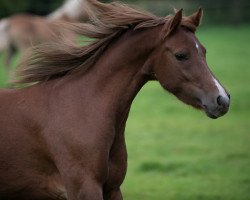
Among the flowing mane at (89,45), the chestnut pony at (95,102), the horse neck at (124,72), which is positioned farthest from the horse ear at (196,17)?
the horse neck at (124,72)

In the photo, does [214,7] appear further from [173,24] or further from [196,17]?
[173,24]

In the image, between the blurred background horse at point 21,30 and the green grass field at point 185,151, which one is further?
the blurred background horse at point 21,30

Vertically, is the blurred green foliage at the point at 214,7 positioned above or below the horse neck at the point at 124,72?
below

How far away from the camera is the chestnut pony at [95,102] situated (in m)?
4.91

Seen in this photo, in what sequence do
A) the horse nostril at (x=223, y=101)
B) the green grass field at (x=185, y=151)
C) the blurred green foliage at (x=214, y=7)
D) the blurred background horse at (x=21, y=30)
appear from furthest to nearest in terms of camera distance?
the blurred green foliage at (x=214, y=7) < the blurred background horse at (x=21, y=30) < the green grass field at (x=185, y=151) < the horse nostril at (x=223, y=101)

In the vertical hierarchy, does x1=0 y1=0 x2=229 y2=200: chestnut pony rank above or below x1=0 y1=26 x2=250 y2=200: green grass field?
above

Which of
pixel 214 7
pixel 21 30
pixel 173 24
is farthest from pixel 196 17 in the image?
pixel 214 7

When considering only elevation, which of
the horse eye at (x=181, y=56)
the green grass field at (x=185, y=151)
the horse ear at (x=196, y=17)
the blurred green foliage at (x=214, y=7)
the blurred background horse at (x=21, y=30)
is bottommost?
the blurred green foliage at (x=214, y=7)

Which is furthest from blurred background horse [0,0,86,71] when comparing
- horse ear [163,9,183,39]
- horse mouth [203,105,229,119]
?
horse mouth [203,105,229,119]

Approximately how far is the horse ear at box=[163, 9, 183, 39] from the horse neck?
10 cm

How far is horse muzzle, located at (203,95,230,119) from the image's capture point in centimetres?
482

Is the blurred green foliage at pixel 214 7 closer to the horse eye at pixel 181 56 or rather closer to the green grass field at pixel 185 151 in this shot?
the green grass field at pixel 185 151

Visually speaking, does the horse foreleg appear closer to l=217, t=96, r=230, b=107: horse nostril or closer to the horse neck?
the horse neck

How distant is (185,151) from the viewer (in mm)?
10352
